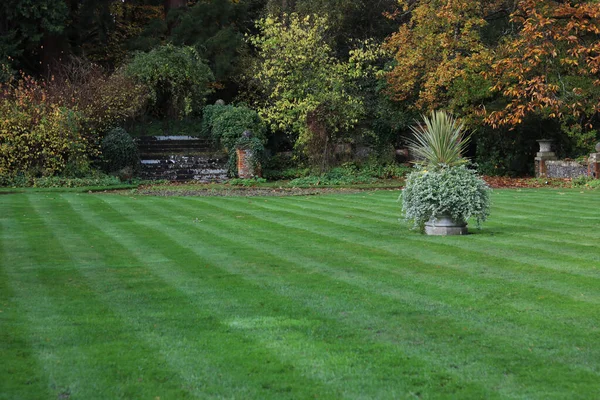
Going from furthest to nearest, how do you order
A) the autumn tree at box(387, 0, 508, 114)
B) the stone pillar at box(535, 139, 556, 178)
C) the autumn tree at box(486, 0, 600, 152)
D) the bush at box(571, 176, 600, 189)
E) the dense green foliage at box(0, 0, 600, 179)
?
the stone pillar at box(535, 139, 556, 178)
the dense green foliage at box(0, 0, 600, 179)
the autumn tree at box(387, 0, 508, 114)
the bush at box(571, 176, 600, 189)
the autumn tree at box(486, 0, 600, 152)

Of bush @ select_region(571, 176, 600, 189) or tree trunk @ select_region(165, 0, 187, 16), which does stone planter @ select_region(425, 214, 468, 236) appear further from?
tree trunk @ select_region(165, 0, 187, 16)

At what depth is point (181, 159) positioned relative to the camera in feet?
92.5

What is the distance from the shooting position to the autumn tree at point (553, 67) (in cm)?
1195

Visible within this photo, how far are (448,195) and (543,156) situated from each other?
16.5 m

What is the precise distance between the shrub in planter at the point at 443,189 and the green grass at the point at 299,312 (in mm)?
409

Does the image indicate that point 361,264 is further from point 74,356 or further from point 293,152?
point 293,152

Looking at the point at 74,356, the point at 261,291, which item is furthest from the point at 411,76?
the point at 74,356

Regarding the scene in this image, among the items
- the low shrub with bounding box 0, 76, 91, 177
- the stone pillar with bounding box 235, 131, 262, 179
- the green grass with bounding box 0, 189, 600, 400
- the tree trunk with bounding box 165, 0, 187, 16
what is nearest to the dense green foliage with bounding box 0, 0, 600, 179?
the tree trunk with bounding box 165, 0, 187, 16

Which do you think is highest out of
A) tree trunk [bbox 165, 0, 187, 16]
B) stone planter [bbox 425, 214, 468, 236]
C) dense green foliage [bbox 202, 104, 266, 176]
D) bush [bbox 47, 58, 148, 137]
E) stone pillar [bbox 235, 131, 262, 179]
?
tree trunk [bbox 165, 0, 187, 16]

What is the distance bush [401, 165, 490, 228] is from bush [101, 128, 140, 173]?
617 inches

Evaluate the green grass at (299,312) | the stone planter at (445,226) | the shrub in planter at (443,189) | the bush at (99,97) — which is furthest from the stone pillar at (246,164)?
the stone planter at (445,226)

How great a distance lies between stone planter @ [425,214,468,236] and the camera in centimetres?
1178

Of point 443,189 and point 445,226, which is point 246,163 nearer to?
point 445,226

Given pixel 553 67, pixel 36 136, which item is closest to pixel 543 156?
pixel 553 67
